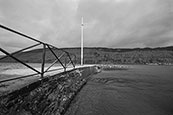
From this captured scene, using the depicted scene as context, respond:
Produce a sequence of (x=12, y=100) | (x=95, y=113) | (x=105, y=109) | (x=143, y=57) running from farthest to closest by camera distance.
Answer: (x=143, y=57)
(x=105, y=109)
(x=95, y=113)
(x=12, y=100)

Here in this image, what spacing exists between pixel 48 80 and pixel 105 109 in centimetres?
246

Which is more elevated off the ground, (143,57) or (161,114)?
(143,57)

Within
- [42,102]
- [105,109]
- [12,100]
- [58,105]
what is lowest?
[105,109]

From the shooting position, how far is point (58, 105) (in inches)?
119

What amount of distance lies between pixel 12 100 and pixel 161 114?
445 cm

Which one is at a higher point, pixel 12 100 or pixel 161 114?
pixel 12 100

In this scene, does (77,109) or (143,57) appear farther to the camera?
(143,57)

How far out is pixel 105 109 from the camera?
3529 millimetres

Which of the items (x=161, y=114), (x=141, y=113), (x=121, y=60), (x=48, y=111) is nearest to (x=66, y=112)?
(x=48, y=111)

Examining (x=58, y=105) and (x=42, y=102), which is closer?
(x=42, y=102)

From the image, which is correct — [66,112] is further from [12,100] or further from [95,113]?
[12,100]

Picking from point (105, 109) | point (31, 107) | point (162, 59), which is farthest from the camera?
point (162, 59)

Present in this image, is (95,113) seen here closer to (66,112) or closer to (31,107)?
(66,112)

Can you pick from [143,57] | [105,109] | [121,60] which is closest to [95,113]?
[105,109]
